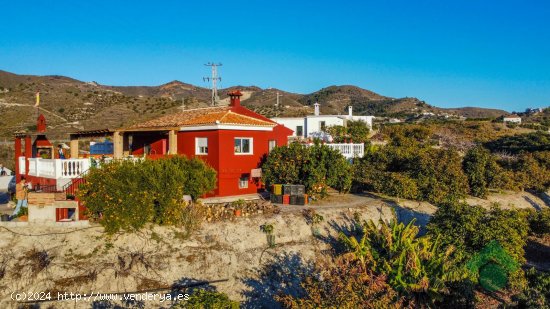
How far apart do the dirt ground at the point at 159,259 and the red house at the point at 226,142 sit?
4.23 meters

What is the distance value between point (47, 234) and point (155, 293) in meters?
5.18

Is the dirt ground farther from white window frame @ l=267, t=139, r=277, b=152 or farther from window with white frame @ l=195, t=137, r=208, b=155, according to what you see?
white window frame @ l=267, t=139, r=277, b=152

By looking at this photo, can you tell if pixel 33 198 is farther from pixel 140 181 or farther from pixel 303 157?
pixel 303 157

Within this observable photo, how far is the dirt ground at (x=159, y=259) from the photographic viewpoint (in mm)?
13180

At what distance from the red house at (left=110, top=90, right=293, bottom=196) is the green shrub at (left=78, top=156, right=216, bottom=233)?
386 centimetres

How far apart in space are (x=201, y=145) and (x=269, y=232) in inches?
284

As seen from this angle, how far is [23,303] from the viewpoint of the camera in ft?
39.9

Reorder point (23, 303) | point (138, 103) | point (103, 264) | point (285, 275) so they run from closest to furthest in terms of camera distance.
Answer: point (23, 303) < point (103, 264) < point (285, 275) < point (138, 103)

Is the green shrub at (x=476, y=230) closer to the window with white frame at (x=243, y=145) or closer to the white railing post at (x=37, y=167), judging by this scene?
the window with white frame at (x=243, y=145)

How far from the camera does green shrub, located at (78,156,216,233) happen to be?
15242mm

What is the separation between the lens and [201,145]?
22141 mm

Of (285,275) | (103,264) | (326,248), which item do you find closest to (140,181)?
(103,264)

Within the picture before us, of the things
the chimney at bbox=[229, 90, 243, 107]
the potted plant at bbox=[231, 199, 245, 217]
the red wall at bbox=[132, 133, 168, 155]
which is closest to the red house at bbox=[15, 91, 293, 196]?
the red wall at bbox=[132, 133, 168, 155]

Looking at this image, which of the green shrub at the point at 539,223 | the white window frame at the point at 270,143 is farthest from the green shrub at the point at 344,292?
the white window frame at the point at 270,143
